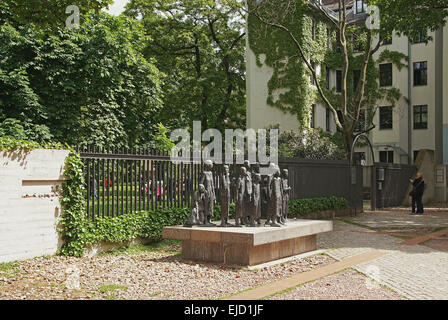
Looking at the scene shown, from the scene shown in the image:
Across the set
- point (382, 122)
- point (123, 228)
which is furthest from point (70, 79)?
point (382, 122)

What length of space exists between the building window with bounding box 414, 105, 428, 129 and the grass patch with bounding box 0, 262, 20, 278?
32925 mm

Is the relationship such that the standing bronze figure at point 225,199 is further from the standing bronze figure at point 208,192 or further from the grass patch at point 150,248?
the grass patch at point 150,248

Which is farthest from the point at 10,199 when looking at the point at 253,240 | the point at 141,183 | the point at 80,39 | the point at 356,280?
the point at 80,39

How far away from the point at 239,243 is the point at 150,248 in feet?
10.1

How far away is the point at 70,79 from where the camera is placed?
21906 mm

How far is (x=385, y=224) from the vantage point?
56.6 feet

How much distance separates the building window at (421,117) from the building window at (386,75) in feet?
9.43

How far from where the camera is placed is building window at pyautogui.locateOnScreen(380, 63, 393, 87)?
36.3 meters

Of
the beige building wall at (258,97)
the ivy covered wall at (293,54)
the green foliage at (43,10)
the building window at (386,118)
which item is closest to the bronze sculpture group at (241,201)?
the green foliage at (43,10)

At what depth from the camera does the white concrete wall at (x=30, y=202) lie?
9086 millimetres

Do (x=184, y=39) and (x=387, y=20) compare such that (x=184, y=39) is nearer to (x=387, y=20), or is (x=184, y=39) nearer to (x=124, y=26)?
(x=124, y=26)

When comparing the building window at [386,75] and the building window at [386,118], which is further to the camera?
the building window at [386,118]

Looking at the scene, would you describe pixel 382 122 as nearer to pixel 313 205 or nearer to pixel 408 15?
pixel 408 15

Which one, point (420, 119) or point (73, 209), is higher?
point (420, 119)
